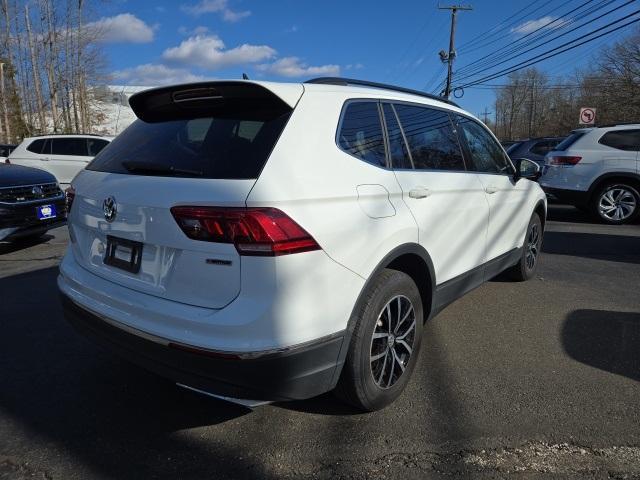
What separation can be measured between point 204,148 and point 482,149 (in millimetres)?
2645

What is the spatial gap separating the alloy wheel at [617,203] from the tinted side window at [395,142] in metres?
7.76

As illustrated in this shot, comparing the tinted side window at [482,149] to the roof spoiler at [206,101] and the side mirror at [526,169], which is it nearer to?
the side mirror at [526,169]

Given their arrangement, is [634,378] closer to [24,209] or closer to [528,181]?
[528,181]

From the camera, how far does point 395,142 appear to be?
290 cm

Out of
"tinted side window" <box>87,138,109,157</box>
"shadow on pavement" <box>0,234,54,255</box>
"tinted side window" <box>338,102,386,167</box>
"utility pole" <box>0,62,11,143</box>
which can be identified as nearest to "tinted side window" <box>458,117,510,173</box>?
"tinted side window" <box>338,102,386,167</box>

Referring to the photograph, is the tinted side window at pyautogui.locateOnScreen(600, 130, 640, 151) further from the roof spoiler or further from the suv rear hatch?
the roof spoiler

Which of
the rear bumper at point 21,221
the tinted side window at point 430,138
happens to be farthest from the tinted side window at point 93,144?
the tinted side window at point 430,138

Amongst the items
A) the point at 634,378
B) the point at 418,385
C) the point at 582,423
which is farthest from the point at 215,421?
the point at 634,378

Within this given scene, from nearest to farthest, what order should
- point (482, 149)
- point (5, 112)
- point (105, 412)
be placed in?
1. point (105, 412)
2. point (482, 149)
3. point (5, 112)

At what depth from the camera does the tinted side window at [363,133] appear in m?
2.51

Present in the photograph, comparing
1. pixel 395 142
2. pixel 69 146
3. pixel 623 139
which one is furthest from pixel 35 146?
pixel 623 139

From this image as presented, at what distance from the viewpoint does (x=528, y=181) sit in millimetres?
4902

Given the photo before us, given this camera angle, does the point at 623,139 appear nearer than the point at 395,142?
No

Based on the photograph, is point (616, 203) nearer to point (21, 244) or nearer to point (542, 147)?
point (542, 147)
